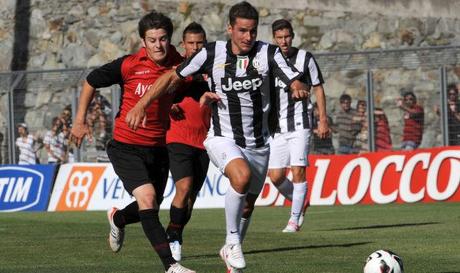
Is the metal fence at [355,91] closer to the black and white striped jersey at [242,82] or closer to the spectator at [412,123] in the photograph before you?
the spectator at [412,123]

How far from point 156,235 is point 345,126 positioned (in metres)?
14.4

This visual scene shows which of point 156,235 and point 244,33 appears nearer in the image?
point 156,235

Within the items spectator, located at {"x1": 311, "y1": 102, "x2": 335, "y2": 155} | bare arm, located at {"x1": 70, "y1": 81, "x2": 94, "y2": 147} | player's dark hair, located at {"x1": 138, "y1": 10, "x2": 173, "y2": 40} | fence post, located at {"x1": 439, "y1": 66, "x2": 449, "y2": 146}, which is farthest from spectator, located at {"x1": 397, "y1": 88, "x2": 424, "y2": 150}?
player's dark hair, located at {"x1": 138, "y1": 10, "x2": 173, "y2": 40}

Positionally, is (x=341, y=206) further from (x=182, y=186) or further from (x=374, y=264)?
(x=374, y=264)

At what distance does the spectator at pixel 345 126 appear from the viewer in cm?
2483

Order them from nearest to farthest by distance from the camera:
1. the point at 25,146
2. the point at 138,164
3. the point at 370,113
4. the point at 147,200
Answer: the point at 147,200 → the point at 138,164 → the point at 370,113 → the point at 25,146

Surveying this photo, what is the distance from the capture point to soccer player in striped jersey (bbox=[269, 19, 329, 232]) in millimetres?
16203

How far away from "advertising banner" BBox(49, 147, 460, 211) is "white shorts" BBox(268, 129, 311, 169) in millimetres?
6754

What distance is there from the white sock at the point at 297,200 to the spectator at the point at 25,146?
11.5 m

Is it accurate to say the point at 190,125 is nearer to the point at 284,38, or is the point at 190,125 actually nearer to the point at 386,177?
the point at 284,38

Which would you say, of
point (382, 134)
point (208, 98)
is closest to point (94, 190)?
point (382, 134)

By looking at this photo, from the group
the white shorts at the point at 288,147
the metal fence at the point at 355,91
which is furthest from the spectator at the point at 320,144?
the white shorts at the point at 288,147

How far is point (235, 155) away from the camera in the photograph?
11.3m

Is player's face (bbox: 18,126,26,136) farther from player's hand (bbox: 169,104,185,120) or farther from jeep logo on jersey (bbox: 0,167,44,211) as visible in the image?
player's hand (bbox: 169,104,185,120)
